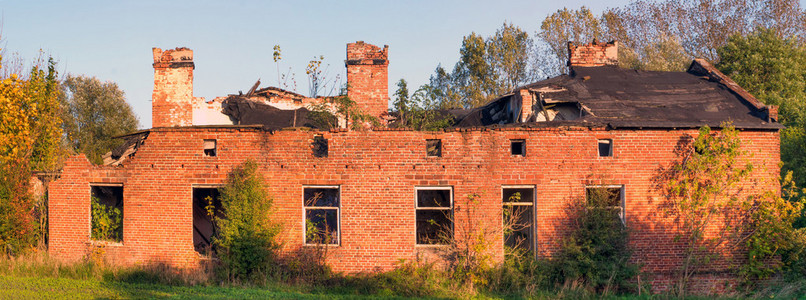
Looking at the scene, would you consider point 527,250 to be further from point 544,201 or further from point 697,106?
point 697,106

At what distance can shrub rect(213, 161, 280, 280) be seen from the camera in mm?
13008

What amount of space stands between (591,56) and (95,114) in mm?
26876

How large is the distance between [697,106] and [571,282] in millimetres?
5645

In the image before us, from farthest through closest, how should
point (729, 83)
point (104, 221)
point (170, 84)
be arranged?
point (170, 84), point (729, 83), point (104, 221)

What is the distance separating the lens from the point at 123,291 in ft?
38.5

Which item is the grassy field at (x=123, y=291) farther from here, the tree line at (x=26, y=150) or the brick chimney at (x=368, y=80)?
the brick chimney at (x=368, y=80)

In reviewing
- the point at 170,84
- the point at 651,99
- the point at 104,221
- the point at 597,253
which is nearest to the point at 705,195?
the point at 597,253

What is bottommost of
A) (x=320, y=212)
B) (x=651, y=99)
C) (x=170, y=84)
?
(x=320, y=212)

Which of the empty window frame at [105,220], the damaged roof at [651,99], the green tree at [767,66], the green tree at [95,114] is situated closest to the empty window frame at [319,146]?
the damaged roof at [651,99]

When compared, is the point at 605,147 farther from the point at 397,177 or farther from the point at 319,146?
the point at 319,146

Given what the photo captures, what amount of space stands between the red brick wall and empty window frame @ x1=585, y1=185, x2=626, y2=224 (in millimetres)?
176

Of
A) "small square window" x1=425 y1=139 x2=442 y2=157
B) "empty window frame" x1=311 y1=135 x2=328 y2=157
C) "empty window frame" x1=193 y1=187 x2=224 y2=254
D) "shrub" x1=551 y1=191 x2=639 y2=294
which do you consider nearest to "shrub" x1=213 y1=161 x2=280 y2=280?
"empty window frame" x1=311 y1=135 x2=328 y2=157

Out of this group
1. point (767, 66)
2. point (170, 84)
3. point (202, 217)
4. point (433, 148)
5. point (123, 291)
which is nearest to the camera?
point (123, 291)

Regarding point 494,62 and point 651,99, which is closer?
point 651,99
